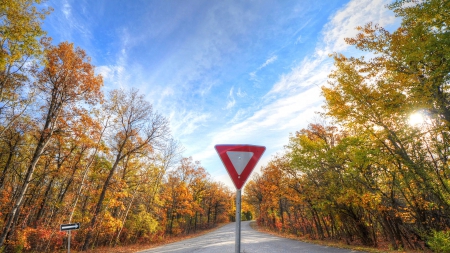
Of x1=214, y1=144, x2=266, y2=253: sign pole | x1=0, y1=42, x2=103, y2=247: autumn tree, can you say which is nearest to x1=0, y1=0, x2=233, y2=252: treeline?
x1=0, y1=42, x2=103, y2=247: autumn tree

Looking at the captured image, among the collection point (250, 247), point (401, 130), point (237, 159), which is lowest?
point (250, 247)

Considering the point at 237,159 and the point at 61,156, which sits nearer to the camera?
the point at 237,159

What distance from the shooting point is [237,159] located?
2.54 metres

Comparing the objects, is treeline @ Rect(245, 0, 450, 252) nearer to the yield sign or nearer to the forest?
the forest

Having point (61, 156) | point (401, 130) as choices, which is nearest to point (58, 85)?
point (61, 156)

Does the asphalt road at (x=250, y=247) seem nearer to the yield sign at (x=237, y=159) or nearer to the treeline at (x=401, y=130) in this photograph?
the treeline at (x=401, y=130)

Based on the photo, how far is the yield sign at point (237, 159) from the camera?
2539 mm

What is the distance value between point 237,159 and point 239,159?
0.09 feet

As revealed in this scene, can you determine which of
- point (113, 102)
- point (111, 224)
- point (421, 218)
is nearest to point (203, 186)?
point (111, 224)

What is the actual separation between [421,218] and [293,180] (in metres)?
8.22

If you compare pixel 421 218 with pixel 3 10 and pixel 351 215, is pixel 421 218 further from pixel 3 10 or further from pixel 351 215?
pixel 3 10

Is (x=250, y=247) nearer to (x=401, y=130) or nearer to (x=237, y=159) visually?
(x=401, y=130)

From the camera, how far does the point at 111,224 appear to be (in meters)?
15.4

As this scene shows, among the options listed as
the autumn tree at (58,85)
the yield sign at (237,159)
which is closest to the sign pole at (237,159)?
the yield sign at (237,159)
